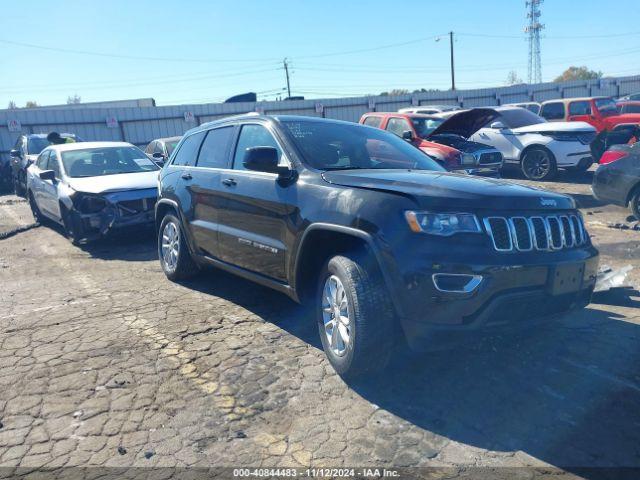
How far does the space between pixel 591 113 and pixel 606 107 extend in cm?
76

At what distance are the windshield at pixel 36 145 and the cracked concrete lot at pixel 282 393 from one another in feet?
36.4

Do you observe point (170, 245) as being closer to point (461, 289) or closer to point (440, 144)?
point (461, 289)

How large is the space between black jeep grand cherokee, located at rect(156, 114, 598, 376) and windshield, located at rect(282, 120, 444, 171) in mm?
17

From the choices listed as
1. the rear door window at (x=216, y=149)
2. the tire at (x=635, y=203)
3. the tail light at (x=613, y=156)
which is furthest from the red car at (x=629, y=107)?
the rear door window at (x=216, y=149)

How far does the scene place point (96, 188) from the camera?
773 cm

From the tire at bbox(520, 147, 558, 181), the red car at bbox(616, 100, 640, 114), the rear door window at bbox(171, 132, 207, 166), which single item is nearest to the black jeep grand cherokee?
the rear door window at bbox(171, 132, 207, 166)

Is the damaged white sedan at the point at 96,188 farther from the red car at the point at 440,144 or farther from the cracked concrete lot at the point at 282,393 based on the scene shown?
the red car at the point at 440,144

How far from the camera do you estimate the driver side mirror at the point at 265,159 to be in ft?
12.7

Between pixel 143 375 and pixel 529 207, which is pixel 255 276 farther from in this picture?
pixel 529 207

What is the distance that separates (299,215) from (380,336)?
108 centimetres

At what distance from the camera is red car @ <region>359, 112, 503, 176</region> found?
10000 millimetres

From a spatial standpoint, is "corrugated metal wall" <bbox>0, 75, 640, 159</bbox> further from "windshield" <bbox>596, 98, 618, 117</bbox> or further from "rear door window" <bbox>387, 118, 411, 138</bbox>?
"rear door window" <bbox>387, 118, 411, 138</bbox>

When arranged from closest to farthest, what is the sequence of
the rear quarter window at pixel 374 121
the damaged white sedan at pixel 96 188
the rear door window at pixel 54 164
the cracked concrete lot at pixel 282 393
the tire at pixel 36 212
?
the cracked concrete lot at pixel 282 393
the damaged white sedan at pixel 96 188
the rear door window at pixel 54 164
the tire at pixel 36 212
the rear quarter window at pixel 374 121

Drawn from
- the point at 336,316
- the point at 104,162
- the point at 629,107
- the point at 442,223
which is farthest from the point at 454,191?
the point at 629,107
